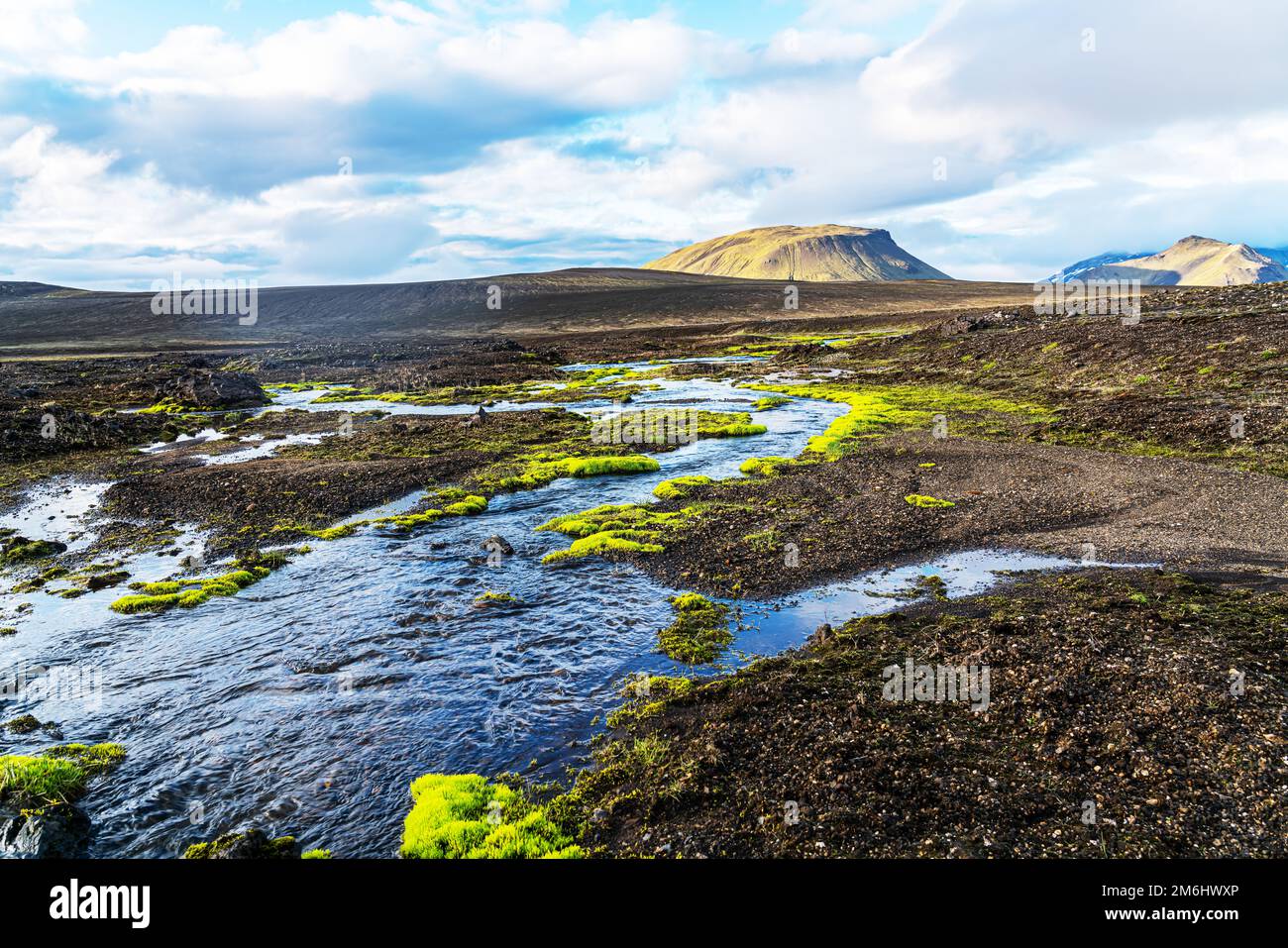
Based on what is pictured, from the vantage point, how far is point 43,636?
1939 centimetres

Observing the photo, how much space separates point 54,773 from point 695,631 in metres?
14.5

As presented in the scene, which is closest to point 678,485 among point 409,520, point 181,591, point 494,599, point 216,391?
point 409,520

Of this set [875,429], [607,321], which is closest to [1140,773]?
[875,429]

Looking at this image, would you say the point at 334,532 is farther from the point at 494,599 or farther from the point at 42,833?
the point at 42,833

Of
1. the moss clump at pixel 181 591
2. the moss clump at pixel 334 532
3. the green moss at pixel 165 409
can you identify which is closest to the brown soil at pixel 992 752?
the moss clump at pixel 181 591

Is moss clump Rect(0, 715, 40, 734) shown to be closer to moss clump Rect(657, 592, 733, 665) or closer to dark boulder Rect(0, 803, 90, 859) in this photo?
dark boulder Rect(0, 803, 90, 859)

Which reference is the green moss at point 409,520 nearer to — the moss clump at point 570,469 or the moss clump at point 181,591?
the moss clump at point 570,469

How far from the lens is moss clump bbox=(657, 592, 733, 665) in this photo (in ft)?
58.0

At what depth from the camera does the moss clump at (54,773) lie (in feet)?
40.3

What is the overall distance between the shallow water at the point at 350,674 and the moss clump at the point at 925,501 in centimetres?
489

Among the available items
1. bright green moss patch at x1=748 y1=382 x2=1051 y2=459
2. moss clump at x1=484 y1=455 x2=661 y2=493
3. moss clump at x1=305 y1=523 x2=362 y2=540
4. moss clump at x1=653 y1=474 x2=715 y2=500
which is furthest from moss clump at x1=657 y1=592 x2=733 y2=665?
bright green moss patch at x1=748 y1=382 x2=1051 y2=459

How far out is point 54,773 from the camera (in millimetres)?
A: 12953
